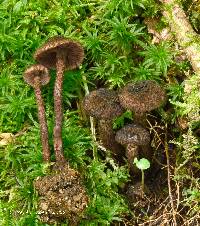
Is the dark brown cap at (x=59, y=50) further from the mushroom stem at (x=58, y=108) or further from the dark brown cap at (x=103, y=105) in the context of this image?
the dark brown cap at (x=103, y=105)

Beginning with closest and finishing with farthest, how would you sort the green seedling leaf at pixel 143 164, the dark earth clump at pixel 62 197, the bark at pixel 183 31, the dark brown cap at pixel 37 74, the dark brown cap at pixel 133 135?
the dark earth clump at pixel 62 197 < the green seedling leaf at pixel 143 164 < the dark brown cap at pixel 133 135 < the dark brown cap at pixel 37 74 < the bark at pixel 183 31

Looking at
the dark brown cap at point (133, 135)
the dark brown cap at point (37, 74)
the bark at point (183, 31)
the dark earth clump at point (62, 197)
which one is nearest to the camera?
the dark earth clump at point (62, 197)

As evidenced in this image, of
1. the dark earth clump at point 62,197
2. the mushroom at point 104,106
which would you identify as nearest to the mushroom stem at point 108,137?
the mushroom at point 104,106

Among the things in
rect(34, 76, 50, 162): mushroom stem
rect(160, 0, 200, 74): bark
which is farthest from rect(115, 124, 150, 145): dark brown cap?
rect(160, 0, 200, 74): bark

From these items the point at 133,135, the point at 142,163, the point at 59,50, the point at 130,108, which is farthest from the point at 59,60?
the point at 142,163

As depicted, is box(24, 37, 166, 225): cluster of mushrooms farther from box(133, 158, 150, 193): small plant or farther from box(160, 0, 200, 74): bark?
box(160, 0, 200, 74): bark
